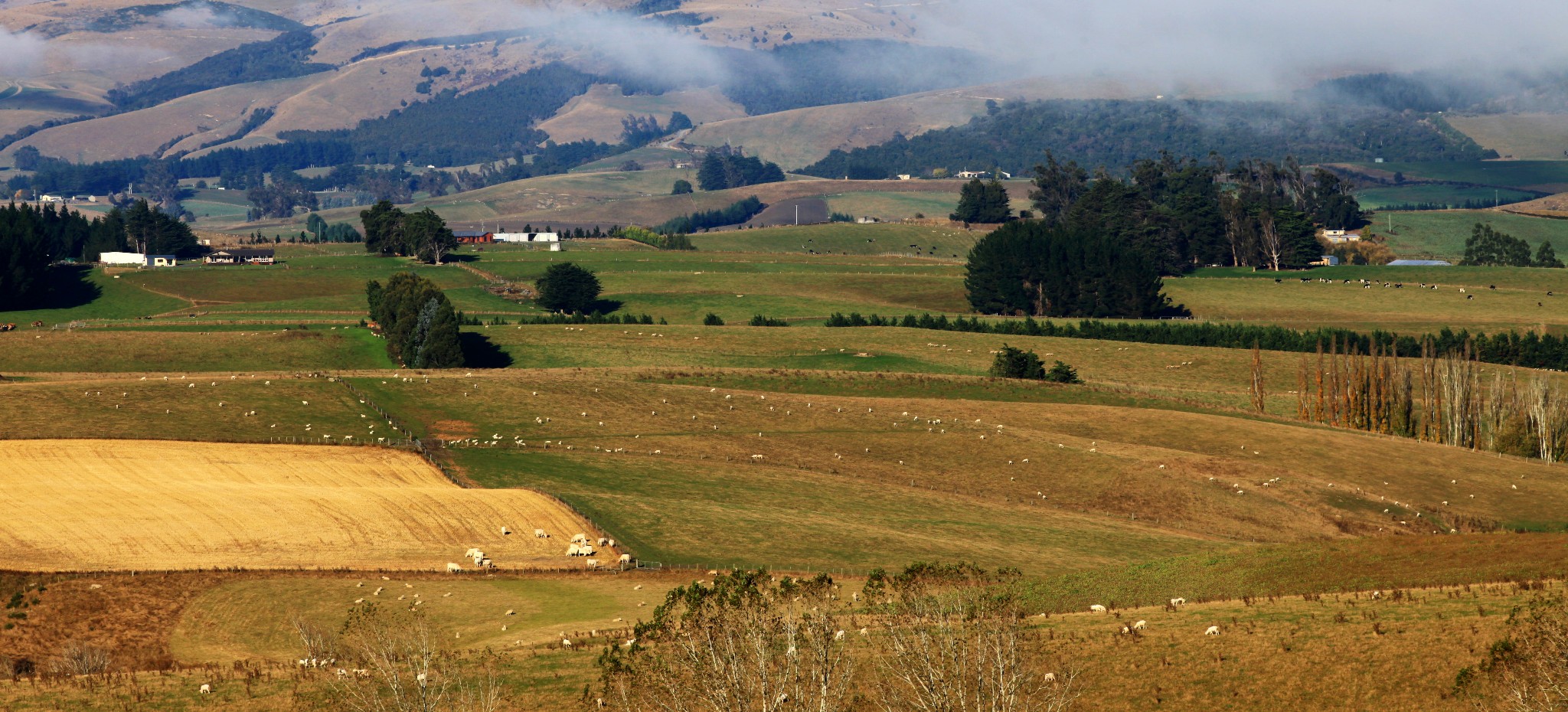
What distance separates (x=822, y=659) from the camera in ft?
130

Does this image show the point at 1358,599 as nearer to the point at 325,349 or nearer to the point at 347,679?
the point at 347,679

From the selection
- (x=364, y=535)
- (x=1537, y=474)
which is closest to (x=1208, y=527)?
(x=1537, y=474)

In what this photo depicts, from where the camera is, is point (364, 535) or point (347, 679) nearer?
point (347, 679)

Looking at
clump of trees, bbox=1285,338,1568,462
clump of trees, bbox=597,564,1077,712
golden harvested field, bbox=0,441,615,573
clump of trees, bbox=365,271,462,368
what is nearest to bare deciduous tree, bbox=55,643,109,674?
golden harvested field, bbox=0,441,615,573

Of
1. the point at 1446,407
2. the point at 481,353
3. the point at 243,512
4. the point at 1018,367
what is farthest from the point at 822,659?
the point at 481,353

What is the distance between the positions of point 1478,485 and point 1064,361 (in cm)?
5794

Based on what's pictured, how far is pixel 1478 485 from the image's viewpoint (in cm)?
10019

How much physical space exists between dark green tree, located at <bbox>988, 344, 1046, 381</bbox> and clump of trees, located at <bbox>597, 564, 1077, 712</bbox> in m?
95.5

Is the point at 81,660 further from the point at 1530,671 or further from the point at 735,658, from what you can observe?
the point at 1530,671

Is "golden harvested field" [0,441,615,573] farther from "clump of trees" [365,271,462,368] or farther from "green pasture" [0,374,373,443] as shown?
"clump of trees" [365,271,462,368]

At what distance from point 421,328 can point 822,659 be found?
113050 millimetres

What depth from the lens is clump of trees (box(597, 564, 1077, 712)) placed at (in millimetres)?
40031

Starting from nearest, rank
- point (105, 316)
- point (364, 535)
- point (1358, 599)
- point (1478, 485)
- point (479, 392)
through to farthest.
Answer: point (1358, 599) → point (364, 535) → point (1478, 485) → point (479, 392) → point (105, 316)

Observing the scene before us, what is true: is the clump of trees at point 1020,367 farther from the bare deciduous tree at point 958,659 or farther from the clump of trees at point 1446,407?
the bare deciduous tree at point 958,659
